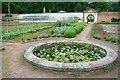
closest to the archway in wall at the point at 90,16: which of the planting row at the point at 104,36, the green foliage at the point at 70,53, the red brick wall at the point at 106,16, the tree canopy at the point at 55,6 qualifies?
the red brick wall at the point at 106,16

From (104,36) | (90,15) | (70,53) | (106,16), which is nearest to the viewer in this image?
(70,53)

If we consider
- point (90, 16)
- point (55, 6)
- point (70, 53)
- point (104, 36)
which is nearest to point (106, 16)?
point (90, 16)

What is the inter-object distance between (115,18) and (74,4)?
1035 cm

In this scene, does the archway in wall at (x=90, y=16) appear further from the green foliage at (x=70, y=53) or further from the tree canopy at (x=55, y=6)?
the green foliage at (x=70, y=53)

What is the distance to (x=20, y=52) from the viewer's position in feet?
25.1

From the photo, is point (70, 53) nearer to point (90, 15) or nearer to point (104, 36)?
point (104, 36)

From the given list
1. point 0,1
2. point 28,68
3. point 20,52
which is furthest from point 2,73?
point 0,1

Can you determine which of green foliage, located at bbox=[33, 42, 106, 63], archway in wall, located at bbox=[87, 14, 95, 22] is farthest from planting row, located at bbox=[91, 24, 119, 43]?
archway in wall, located at bbox=[87, 14, 95, 22]

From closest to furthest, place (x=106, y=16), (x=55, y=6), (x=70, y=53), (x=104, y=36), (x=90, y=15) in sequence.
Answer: (x=70, y=53)
(x=104, y=36)
(x=90, y=15)
(x=106, y=16)
(x=55, y=6)

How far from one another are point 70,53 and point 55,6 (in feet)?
88.8

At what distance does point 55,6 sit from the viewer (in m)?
33.5

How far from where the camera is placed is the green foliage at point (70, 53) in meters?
6.78

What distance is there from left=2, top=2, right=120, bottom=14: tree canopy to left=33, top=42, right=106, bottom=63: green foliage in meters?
24.2

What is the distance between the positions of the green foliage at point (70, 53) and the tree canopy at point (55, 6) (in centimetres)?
2424
